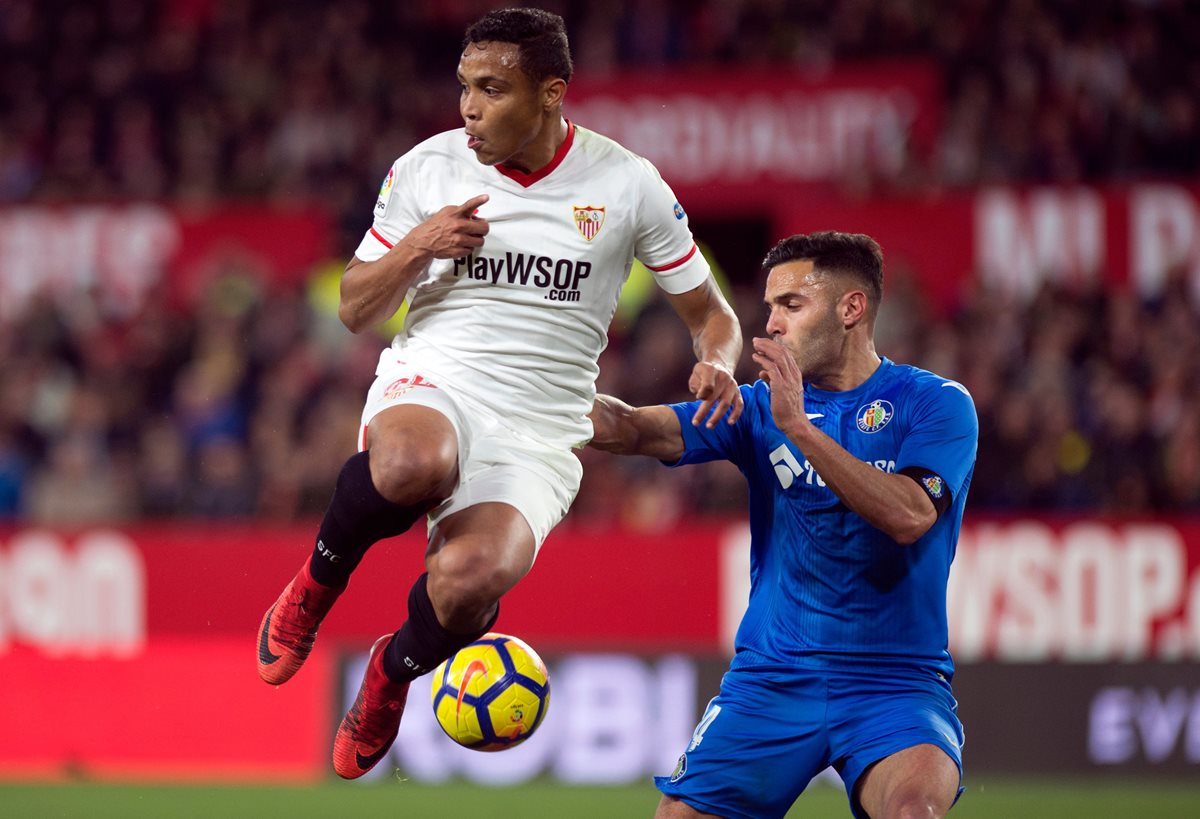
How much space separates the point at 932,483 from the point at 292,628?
2.19 metres

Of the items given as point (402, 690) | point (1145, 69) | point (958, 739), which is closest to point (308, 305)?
point (1145, 69)

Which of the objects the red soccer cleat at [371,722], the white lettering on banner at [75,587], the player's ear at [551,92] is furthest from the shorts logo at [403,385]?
the white lettering on banner at [75,587]

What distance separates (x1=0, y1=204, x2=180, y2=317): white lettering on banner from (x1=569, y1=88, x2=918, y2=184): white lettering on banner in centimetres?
401

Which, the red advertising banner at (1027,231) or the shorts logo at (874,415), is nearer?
the shorts logo at (874,415)

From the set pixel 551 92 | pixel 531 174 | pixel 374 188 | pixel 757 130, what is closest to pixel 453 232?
pixel 531 174

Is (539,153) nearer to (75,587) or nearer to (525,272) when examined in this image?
(525,272)

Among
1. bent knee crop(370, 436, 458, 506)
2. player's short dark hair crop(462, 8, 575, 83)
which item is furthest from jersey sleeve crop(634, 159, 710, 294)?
bent knee crop(370, 436, 458, 506)

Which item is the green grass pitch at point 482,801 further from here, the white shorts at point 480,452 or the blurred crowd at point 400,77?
the blurred crowd at point 400,77

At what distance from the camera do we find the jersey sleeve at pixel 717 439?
569 centimetres

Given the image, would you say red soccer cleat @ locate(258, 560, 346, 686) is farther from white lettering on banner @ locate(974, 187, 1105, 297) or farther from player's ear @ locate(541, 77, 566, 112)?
white lettering on banner @ locate(974, 187, 1105, 297)

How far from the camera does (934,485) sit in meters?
5.15

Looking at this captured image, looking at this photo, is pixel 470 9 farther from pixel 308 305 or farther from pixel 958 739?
pixel 958 739

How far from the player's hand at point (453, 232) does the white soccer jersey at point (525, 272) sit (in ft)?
0.62

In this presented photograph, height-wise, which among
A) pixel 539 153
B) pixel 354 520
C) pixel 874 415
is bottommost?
pixel 354 520
